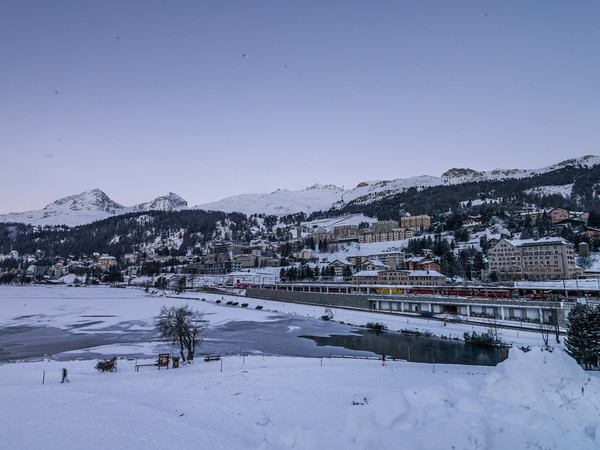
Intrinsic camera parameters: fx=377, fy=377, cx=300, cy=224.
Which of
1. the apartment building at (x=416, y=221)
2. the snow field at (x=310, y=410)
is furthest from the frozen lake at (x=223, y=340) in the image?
the apartment building at (x=416, y=221)

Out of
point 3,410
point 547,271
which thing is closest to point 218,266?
point 547,271

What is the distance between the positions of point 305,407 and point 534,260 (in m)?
83.5

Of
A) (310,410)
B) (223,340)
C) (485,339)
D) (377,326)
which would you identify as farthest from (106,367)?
(377,326)

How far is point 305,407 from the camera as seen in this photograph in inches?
551

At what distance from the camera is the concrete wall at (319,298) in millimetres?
66125

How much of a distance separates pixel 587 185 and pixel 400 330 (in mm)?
191565

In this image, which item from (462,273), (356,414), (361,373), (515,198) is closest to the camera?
(356,414)

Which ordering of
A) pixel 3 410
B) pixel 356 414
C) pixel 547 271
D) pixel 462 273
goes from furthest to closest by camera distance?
pixel 462 273
pixel 547 271
pixel 3 410
pixel 356 414

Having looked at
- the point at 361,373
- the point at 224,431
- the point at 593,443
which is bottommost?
the point at 361,373

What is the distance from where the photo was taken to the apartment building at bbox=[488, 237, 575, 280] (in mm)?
75500

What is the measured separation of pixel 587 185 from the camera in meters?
184

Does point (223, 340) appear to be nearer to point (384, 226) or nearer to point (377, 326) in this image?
point (377, 326)

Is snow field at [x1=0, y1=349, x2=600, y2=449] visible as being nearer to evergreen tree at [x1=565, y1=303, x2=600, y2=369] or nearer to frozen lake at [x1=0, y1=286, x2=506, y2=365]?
evergreen tree at [x1=565, y1=303, x2=600, y2=369]

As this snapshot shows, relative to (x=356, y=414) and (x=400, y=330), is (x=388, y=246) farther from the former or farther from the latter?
(x=356, y=414)
